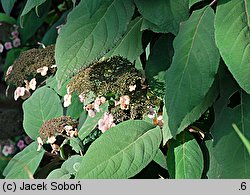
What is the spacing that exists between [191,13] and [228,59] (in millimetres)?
378

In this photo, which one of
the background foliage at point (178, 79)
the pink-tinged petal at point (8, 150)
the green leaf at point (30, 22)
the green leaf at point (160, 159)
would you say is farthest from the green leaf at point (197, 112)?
the pink-tinged petal at point (8, 150)

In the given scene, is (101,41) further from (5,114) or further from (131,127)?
(5,114)

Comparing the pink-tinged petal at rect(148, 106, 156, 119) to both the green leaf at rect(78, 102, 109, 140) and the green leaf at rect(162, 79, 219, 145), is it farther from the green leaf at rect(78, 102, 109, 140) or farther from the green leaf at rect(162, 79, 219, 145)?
the green leaf at rect(78, 102, 109, 140)

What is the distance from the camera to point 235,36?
174cm

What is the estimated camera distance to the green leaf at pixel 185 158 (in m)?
1.93

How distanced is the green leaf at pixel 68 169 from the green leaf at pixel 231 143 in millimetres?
512

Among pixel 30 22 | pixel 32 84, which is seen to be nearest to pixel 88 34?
pixel 32 84

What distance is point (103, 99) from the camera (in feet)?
6.79

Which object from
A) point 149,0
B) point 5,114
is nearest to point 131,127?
point 149,0

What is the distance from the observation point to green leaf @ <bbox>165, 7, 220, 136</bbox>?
1.74 meters

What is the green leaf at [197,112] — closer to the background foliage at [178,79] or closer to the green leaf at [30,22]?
the background foliage at [178,79]

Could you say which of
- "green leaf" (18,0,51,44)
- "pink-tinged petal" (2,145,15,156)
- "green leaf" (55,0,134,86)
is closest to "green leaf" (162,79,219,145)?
"green leaf" (55,0,134,86)

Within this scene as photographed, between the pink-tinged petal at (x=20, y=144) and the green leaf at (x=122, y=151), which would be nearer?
the green leaf at (x=122, y=151)

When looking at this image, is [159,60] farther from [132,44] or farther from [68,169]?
[68,169]
